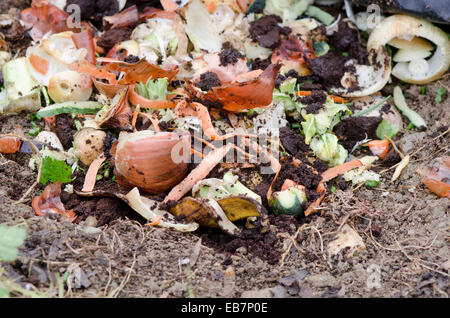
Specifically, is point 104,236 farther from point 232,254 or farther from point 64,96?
point 64,96

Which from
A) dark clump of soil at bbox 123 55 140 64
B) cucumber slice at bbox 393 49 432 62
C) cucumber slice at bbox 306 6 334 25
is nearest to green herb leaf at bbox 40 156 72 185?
dark clump of soil at bbox 123 55 140 64

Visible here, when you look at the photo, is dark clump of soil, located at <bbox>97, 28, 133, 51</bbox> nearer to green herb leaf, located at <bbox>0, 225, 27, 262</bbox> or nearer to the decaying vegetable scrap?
the decaying vegetable scrap

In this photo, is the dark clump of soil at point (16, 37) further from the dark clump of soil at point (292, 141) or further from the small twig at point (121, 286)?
the small twig at point (121, 286)

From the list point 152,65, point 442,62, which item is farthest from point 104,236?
point 442,62

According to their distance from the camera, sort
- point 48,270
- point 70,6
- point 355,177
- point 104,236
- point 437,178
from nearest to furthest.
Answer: point 48,270 < point 104,236 < point 437,178 < point 355,177 < point 70,6

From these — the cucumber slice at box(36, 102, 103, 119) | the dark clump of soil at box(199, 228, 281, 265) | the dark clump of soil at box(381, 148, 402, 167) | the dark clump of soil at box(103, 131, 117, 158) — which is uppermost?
the cucumber slice at box(36, 102, 103, 119)

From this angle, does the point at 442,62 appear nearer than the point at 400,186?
No
